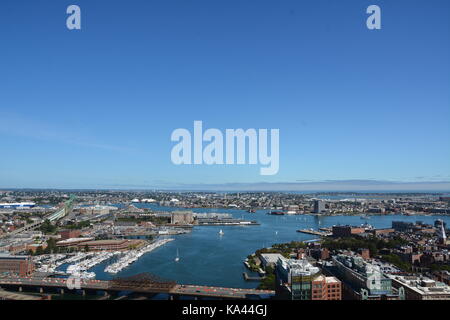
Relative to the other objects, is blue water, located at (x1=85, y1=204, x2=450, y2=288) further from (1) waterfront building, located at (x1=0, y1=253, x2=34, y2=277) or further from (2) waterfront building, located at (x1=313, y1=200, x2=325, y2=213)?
(2) waterfront building, located at (x1=313, y1=200, x2=325, y2=213)

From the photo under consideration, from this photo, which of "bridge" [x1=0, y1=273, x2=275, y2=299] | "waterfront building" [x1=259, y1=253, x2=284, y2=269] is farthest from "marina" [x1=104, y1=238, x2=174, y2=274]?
"waterfront building" [x1=259, y1=253, x2=284, y2=269]

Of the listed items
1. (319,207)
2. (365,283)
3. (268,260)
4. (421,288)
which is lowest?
(319,207)

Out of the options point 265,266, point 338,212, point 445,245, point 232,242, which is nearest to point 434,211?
point 338,212

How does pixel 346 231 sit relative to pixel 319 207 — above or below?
above

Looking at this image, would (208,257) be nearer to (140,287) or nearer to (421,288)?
(140,287)

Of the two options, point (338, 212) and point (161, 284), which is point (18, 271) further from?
point (338, 212)

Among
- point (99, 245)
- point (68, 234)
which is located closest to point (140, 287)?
point (99, 245)
